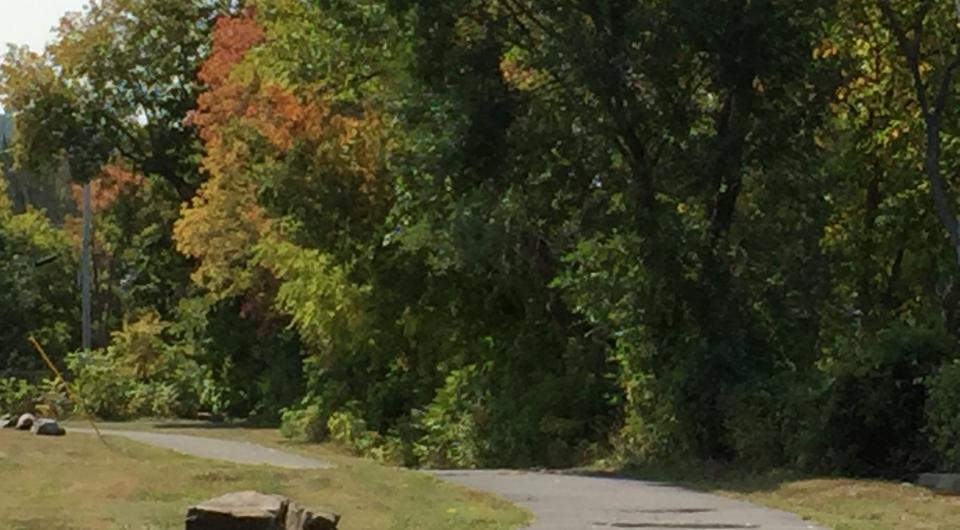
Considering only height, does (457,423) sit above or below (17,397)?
below

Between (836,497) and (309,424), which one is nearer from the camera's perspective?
(836,497)

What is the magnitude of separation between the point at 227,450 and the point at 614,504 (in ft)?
47.8

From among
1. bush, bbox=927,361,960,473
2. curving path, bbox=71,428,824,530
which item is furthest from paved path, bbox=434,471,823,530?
bush, bbox=927,361,960,473

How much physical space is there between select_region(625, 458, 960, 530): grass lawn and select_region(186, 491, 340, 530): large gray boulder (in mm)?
4903

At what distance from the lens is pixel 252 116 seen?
3712 cm

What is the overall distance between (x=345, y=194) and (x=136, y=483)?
1397cm

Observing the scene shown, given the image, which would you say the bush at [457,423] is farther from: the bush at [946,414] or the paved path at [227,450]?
the bush at [946,414]

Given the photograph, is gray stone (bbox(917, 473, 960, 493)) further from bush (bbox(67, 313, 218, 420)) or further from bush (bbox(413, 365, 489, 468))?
bush (bbox(67, 313, 218, 420))

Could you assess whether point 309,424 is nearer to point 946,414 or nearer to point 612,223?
point 612,223

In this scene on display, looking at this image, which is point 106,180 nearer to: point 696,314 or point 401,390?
point 401,390

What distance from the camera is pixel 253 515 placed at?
13078 mm

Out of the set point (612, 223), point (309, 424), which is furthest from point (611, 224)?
point (309, 424)

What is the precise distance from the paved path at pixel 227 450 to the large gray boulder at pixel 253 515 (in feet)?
34.3

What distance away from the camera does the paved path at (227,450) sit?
26516mm
